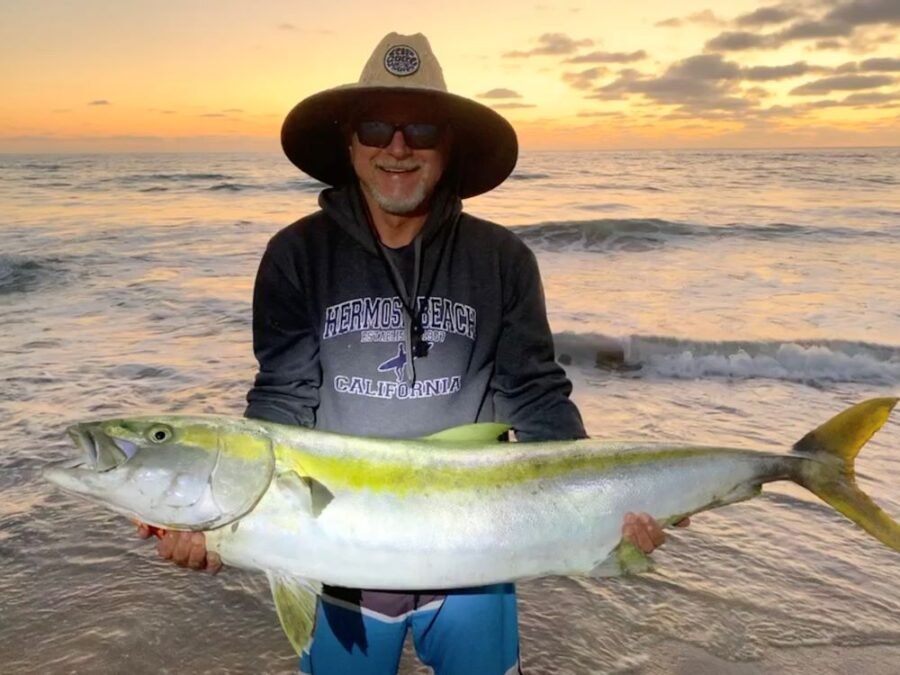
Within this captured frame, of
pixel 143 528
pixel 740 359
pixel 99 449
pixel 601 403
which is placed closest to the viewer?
pixel 99 449

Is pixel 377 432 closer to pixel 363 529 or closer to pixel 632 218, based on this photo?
pixel 363 529

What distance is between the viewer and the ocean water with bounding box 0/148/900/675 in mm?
4207

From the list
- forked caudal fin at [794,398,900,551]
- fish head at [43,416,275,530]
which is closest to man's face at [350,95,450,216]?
fish head at [43,416,275,530]

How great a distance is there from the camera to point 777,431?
7523mm

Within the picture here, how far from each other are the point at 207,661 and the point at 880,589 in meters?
3.80

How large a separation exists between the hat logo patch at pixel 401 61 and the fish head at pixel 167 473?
1.52 m

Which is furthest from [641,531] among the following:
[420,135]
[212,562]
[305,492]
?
[420,135]

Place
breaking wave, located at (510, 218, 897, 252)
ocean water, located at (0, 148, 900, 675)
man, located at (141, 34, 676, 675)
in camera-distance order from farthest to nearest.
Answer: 1. breaking wave, located at (510, 218, 897, 252)
2. ocean water, located at (0, 148, 900, 675)
3. man, located at (141, 34, 676, 675)

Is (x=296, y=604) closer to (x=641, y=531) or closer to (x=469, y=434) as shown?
(x=469, y=434)

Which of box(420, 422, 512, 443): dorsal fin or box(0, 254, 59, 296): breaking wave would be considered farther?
box(0, 254, 59, 296): breaking wave

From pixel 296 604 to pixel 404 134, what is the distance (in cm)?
171

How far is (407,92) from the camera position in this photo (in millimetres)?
3057

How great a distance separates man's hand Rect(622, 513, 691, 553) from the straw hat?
5.12ft

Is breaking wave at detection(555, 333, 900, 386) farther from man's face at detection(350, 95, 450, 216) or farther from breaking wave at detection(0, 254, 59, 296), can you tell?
breaking wave at detection(0, 254, 59, 296)
